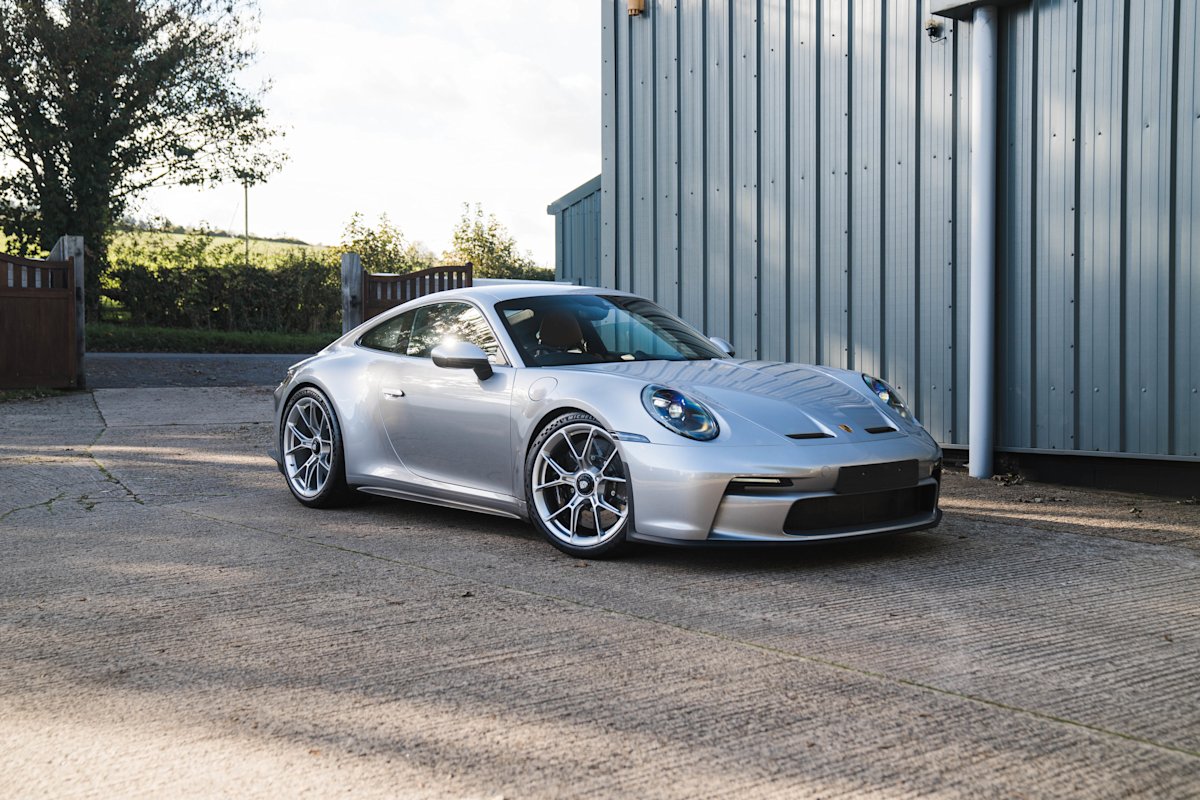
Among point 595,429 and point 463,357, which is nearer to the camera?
point 595,429

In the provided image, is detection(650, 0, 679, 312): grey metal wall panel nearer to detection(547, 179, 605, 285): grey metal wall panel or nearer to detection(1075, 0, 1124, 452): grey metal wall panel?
detection(1075, 0, 1124, 452): grey metal wall panel

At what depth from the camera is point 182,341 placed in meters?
22.6

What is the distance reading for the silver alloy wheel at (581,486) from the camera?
5.02 meters

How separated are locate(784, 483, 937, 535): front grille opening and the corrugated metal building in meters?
2.53

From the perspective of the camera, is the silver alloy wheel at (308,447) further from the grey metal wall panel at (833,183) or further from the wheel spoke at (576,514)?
the grey metal wall panel at (833,183)

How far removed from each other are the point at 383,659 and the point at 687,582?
57.7 inches

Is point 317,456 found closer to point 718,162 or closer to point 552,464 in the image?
point 552,464

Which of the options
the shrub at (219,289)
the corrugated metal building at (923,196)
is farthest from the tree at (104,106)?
the corrugated metal building at (923,196)

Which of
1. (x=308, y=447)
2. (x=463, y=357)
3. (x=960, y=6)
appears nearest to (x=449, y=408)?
(x=463, y=357)

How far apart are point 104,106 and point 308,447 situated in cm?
2033

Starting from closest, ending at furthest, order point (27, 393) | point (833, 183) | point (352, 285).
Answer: point (833, 183), point (352, 285), point (27, 393)

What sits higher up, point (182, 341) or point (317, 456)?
point (182, 341)

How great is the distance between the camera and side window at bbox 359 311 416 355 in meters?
6.24

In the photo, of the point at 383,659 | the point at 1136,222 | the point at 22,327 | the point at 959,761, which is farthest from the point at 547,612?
the point at 22,327
